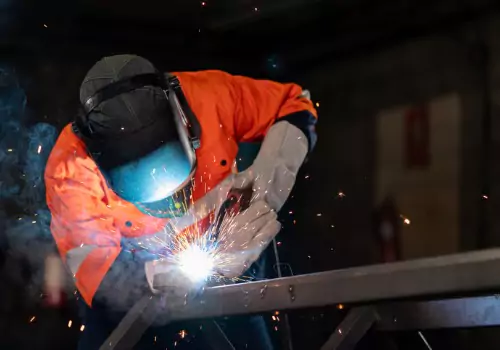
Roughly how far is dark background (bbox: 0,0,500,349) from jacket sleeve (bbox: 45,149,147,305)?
46 cm

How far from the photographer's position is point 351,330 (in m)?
0.98

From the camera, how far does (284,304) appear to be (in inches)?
34.7

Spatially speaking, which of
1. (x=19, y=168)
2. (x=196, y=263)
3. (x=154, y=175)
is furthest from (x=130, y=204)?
(x=19, y=168)

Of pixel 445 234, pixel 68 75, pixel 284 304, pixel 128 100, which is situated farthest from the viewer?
pixel 68 75

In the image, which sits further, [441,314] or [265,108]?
[265,108]

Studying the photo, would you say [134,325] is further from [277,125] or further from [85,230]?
[277,125]

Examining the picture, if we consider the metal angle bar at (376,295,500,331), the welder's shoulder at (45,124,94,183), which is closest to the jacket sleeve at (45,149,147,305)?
the welder's shoulder at (45,124,94,183)

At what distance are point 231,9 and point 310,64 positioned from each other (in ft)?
0.86

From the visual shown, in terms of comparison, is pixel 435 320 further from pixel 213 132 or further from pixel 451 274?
pixel 213 132

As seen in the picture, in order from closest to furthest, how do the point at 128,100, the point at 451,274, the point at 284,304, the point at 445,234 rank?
the point at 451,274, the point at 284,304, the point at 128,100, the point at 445,234

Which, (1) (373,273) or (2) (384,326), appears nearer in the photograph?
(1) (373,273)

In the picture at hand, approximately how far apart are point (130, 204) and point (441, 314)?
0.66 metres

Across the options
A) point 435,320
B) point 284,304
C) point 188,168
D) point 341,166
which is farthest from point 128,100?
point 341,166

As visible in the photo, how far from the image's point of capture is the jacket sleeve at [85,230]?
3.93 ft
